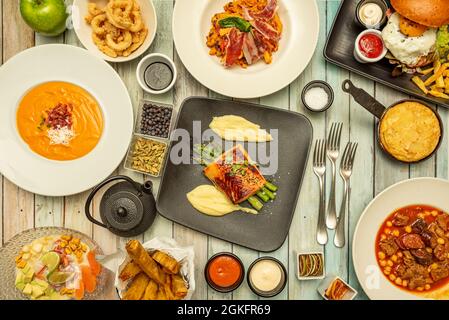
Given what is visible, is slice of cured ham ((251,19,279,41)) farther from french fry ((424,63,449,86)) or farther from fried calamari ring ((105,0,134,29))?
french fry ((424,63,449,86))

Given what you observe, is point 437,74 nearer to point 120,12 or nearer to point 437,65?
point 437,65

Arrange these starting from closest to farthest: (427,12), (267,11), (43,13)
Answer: (427,12) → (43,13) → (267,11)

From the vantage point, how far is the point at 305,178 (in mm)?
2381

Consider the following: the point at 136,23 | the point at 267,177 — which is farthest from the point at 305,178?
the point at 136,23

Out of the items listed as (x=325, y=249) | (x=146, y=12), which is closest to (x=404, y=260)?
(x=325, y=249)

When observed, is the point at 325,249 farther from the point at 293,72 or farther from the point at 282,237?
the point at 293,72

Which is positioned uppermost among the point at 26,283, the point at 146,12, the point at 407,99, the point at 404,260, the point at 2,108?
the point at 146,12

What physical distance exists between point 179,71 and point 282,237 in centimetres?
92

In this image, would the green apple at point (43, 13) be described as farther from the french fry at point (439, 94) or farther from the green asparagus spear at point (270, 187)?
the french fry at point (439, 94)

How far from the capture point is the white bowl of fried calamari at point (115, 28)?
2.25 m

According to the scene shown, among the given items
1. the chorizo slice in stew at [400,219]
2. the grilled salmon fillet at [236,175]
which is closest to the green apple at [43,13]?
the grilled salmon fillet at [236,175]

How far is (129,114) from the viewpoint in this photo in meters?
2.29

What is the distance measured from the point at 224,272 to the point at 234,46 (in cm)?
102

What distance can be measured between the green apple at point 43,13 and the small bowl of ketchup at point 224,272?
4.15 ft
